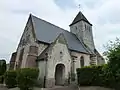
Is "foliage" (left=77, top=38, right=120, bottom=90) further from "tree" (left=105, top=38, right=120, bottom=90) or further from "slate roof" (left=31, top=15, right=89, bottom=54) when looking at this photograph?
"slate roof" (left=31, top=15, right=89, bottom=54)

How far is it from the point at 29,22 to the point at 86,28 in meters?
13.7

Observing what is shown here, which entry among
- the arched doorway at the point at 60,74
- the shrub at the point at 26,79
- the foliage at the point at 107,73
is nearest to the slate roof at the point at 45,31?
the arched doorway at the point at 60,74

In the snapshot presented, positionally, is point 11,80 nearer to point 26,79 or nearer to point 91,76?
point 26,79

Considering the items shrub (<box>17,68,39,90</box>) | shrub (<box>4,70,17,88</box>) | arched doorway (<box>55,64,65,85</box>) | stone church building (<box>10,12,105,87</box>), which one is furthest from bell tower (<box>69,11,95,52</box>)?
shrub (<box>17,68,39,90</box>)

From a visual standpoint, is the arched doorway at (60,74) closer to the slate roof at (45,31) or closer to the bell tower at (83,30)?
the slate roof at (45,31)

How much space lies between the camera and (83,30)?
1215 inches

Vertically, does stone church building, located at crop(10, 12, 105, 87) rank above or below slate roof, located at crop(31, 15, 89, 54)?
below

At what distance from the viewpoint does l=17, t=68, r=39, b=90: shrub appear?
14539 millimetres

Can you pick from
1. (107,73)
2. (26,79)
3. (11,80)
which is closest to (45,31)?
(11,80)

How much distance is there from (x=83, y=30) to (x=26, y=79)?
19517 millimetres

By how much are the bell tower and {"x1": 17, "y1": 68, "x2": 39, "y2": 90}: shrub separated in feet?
56.1

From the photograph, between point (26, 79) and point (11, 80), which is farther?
point (11, 80)

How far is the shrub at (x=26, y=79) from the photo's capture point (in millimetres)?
14539

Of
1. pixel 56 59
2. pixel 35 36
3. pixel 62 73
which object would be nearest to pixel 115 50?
pixel 56 59
